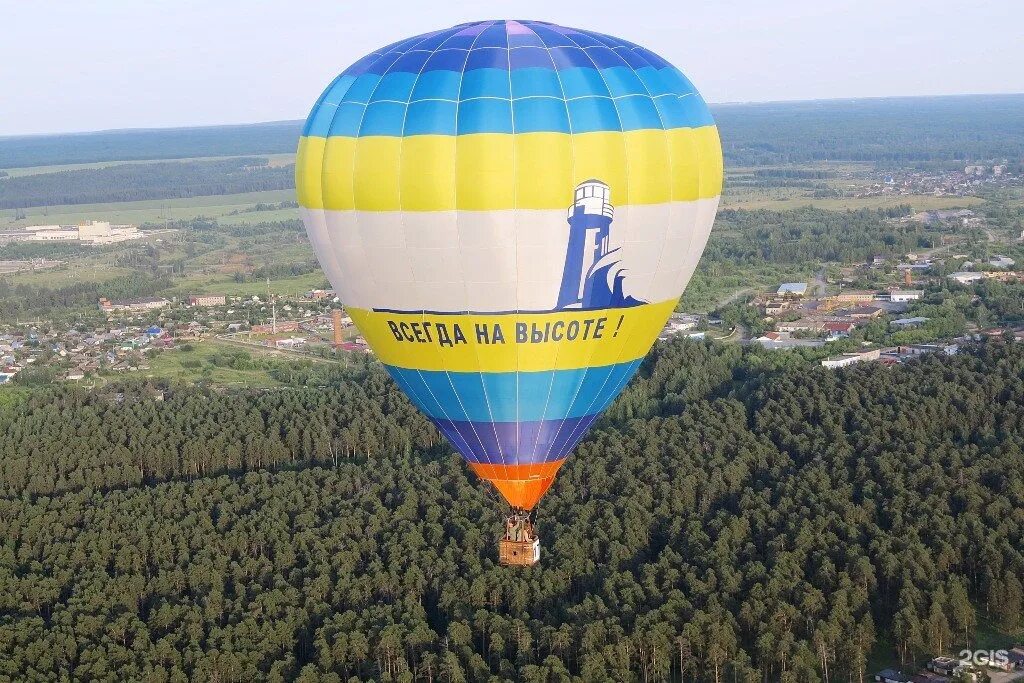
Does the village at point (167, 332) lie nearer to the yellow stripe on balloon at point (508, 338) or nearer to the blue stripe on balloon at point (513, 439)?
the blue stripe on balloon at point (513, 439)

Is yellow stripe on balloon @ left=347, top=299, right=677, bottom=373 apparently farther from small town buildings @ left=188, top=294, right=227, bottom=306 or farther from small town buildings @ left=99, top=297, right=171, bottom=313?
small town buildings @ left=99, top=297, right=171, bottom=313

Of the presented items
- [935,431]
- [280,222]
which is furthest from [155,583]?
[280,222]

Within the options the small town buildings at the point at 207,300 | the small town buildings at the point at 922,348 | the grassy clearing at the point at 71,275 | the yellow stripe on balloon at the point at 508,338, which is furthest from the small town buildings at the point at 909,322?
the grassy clearing at the point at 71,275

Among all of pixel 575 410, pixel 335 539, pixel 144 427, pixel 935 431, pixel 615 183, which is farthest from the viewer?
pixel 144 427

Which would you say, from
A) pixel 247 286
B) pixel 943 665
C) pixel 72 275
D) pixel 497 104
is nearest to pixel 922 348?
pixel 943 665

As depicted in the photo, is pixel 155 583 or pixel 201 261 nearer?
pixel 155 583

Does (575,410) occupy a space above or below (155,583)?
above

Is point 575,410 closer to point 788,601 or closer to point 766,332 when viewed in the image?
point 788,601

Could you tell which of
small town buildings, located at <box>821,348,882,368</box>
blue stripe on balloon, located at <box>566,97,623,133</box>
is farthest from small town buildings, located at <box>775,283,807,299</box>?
blue stripe on balloon, located at <box>566,97,623,133</box>
